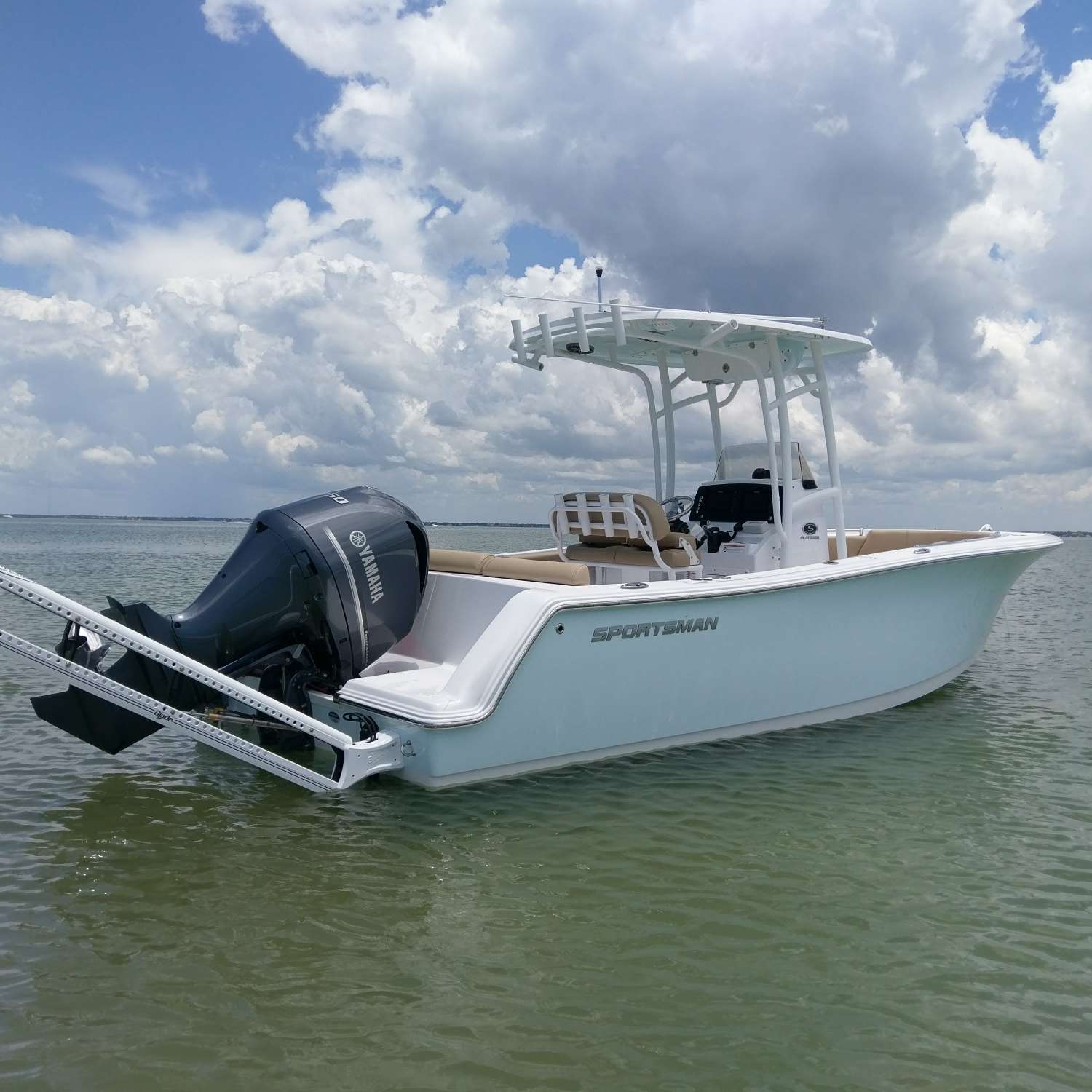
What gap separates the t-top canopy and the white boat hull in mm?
1718

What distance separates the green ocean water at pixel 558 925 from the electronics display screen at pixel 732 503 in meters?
1.98

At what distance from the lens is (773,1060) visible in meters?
3.06

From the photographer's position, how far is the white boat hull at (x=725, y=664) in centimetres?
527

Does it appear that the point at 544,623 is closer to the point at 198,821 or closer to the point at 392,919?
the point at 392,919

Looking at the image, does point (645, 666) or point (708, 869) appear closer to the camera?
point (708, 869)

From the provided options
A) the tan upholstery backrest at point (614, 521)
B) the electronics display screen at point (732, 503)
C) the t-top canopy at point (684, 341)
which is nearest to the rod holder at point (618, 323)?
the t-top canopy at point (684, 341)

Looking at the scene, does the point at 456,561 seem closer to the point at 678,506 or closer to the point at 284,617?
the point at 284,617

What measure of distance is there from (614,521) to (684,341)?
1.57m

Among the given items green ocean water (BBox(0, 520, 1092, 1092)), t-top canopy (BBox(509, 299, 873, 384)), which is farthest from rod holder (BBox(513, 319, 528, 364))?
green ocean water (BBox(0, 520, 1092, 1092))

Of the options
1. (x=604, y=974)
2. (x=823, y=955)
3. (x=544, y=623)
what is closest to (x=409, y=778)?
(x=544, y=623)

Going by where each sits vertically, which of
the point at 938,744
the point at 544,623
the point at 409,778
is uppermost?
the point at 544,623

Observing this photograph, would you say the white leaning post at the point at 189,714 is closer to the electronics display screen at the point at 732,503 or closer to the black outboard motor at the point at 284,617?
the black outboard motor at the point at 284,617

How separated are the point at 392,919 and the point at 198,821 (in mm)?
1689

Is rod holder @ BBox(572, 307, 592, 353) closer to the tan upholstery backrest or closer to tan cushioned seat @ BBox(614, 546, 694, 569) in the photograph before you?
the tan upholstery backrest
